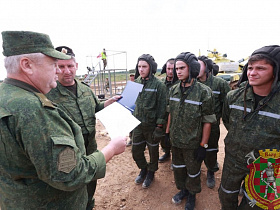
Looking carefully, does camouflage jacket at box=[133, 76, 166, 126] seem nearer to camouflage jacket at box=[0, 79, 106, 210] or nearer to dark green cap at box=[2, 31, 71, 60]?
camouflage jacket at box=[0, 79, 106, 210]

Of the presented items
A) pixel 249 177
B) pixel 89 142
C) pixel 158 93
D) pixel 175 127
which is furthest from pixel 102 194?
pixel 249 177

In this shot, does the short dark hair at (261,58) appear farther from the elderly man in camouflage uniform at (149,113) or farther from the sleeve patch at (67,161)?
the sleeve patch at (67,161)

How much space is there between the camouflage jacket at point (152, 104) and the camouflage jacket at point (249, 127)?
1.36m

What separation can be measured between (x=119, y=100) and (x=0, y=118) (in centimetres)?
152

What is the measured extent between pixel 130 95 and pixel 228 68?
10412mm

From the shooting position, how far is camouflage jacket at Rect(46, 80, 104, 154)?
7.15 feet

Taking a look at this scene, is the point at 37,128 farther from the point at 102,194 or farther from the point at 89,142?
the point at 102,194

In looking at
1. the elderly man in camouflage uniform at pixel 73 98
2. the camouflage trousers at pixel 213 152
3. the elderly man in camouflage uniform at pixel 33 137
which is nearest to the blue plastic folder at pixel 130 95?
the elderly man in camouflage uniform at pixel 73 98

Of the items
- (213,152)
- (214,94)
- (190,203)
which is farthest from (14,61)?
(214,94)

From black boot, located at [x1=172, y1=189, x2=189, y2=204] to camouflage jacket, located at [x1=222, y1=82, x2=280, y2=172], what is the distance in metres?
1.26

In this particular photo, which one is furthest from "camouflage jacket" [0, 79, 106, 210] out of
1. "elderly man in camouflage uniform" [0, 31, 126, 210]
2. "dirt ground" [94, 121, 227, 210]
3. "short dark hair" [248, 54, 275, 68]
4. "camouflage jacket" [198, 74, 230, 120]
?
"camouflage jacket" [198, 74, 230, 120]

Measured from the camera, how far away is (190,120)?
2547 mm

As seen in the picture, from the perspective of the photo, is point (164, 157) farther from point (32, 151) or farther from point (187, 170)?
point (32, 151)

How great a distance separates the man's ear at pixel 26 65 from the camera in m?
1.03
